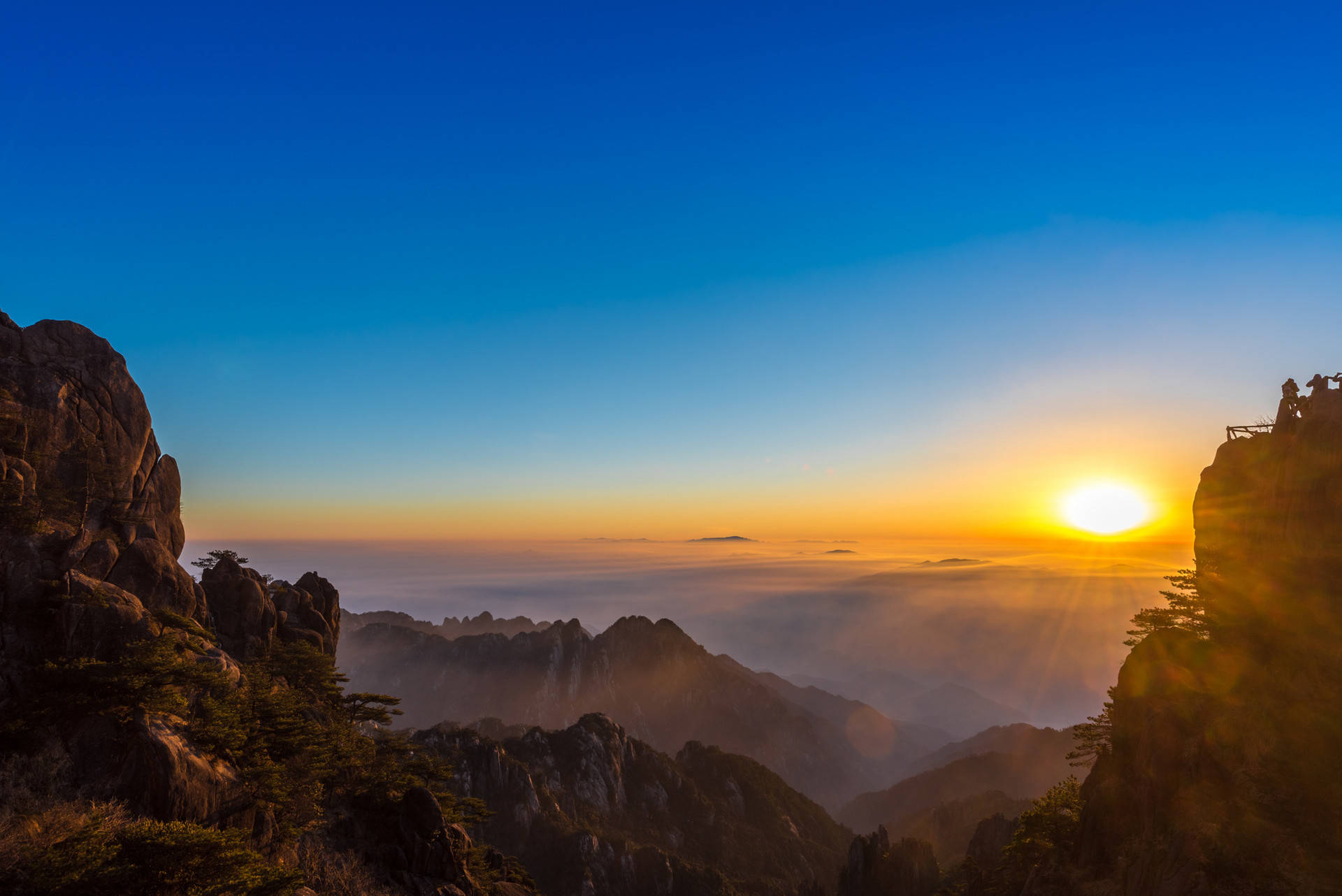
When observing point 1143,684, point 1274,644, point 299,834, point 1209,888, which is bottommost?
point 1209,888

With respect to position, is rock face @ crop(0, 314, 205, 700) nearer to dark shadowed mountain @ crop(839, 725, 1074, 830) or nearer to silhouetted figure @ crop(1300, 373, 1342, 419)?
silhouetted figure @ crop(1300, 373, 1342, 419)

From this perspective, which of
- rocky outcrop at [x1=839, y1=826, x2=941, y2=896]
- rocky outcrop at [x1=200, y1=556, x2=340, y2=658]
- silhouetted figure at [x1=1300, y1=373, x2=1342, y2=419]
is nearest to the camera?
silhouetted figure at [x1=1300, y1=373, x2=1342, y2=419]

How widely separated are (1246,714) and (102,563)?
84.4 meters

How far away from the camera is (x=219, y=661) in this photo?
40.4 m

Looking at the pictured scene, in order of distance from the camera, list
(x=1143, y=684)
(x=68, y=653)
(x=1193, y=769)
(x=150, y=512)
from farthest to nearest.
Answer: (x=150, y=512) → (x=1143, y=684) → (x=1193, y=769) → (x=68, y=653)

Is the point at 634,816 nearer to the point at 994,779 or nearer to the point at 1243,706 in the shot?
the point at 994,779

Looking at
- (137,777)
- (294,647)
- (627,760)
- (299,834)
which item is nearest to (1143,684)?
(299,834)

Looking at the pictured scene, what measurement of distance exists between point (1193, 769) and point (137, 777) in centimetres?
6613

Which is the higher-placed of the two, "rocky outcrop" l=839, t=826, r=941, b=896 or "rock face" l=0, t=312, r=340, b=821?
"rock face" l=0, t=312, r=340, b=821

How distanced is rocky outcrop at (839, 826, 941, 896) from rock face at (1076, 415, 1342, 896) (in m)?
66.2

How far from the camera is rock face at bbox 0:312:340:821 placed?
31.0m

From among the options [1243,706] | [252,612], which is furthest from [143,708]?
[1243,706]

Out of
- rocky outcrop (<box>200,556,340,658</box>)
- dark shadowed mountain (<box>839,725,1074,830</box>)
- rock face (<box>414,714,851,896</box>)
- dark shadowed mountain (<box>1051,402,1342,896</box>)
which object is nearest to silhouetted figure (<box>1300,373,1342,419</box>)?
dark shadowed mountain (<box>1051,402,1342,896</box>)

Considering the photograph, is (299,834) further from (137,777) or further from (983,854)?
(983,854)
